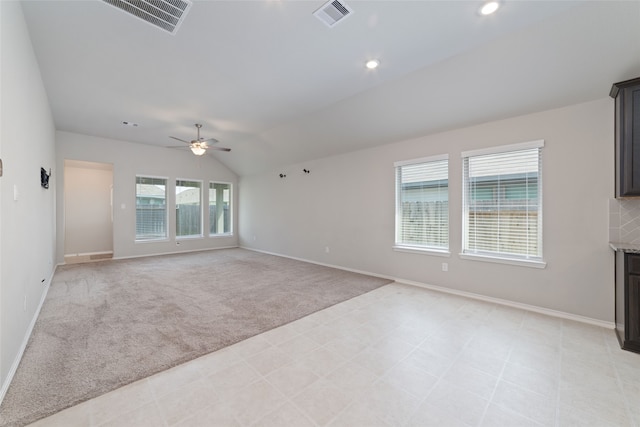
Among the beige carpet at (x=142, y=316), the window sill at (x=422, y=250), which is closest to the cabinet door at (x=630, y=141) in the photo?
the window sill at (x=422, y=250)

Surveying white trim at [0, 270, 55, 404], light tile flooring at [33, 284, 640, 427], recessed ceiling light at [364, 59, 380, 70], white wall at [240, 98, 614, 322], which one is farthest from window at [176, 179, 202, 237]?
recessed ceiling light at [364, 59, 380, 70]

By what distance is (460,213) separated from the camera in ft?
13.3

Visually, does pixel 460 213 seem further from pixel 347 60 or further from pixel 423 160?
pixel 347 60

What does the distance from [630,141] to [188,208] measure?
9.20m

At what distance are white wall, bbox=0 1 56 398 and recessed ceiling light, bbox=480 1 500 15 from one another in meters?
3.70

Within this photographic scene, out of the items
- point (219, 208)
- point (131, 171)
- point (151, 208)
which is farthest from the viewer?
point (219, 208)

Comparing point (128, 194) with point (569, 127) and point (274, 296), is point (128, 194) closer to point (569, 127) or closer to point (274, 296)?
point (274, 296)

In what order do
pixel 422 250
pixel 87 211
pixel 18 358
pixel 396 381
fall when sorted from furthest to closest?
1. pixel 87 211
2. pixel 422 250
3. pixel 18 358
4. pixel 396 381

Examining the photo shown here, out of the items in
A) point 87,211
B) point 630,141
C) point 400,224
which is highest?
point 630,141

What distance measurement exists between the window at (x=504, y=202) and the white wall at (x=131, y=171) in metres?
7.44

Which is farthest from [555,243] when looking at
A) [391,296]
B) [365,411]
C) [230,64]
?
[230,64]

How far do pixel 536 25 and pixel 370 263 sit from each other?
4124mm

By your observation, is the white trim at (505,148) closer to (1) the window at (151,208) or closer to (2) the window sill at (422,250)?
(2) the window sill at (422,250)

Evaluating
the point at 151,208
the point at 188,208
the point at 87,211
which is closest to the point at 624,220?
the point at 188,208
